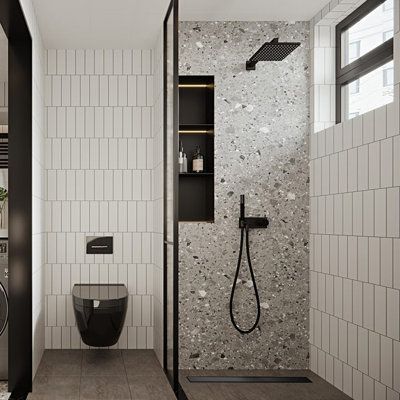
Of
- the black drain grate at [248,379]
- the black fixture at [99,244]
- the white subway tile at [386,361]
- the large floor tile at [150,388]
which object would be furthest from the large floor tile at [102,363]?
the white subway tile at [386,361]

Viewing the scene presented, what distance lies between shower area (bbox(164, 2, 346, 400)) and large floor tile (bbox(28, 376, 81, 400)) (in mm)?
797

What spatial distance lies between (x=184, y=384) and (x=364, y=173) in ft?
6.12

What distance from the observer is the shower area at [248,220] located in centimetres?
479

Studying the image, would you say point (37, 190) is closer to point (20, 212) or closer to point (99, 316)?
point (20, 212)

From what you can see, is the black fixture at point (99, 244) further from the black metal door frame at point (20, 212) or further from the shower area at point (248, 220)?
the black metal door frame at point (20, 212)

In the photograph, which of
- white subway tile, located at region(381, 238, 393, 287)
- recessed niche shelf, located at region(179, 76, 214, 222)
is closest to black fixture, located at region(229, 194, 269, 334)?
recessed niche shelf, located at region(179, 76, 214, 222)

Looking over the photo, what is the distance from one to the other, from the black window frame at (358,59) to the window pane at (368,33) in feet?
0.12

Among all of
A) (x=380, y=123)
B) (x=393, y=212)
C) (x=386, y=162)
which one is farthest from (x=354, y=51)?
(x=393, y=212)

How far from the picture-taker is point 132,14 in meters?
4.59

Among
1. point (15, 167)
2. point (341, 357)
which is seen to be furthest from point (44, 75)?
point (341, 357)

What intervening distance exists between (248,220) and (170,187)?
659 millimetres

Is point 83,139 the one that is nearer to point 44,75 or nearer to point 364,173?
point 44,75

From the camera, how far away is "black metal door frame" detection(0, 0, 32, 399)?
4078mm

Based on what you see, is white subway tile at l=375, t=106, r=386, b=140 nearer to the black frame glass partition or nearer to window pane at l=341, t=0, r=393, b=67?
window pane at l=341, t=0, r=393, b=67
